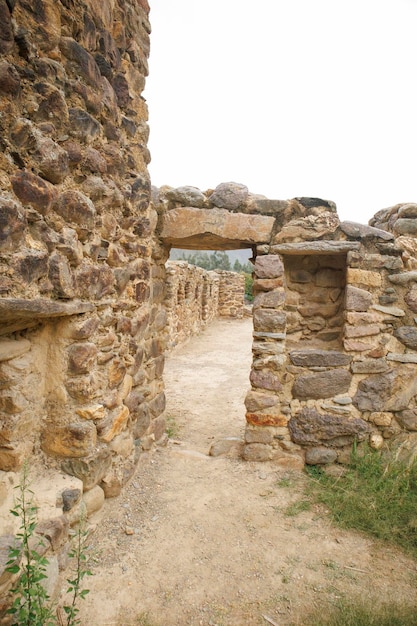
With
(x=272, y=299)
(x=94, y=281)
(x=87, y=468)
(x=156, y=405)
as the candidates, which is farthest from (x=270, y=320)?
(x=87, y=468)

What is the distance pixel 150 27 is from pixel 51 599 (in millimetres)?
3641

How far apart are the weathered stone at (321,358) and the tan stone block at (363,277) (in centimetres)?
61

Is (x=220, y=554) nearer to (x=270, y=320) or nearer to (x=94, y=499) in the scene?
(x=94, y=499)

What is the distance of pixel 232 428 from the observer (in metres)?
4.34

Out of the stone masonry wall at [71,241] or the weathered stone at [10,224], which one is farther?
the stone masonry wall at [71,241]

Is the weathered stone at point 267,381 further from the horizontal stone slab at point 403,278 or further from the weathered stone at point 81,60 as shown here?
the weathered stone at point 81,60

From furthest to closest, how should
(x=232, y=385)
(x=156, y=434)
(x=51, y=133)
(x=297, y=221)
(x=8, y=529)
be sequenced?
(x=232, y=385) → (x=156, y=434) → (x=297, y=221) → (x=51, y=133) → (x=8, y=529)

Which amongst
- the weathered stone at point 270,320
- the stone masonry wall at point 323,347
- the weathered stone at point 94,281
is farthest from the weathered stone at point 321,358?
the weathered stone at point 94,281

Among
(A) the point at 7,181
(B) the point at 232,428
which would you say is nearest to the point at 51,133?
(A) the point at 7,181

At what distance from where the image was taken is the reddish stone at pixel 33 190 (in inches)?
64.0

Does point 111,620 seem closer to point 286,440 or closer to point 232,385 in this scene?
point 286,440

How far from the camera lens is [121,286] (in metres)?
2.55

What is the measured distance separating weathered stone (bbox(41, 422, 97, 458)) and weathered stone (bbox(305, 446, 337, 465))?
6.17ft

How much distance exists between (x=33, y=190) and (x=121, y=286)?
95 centimetres
